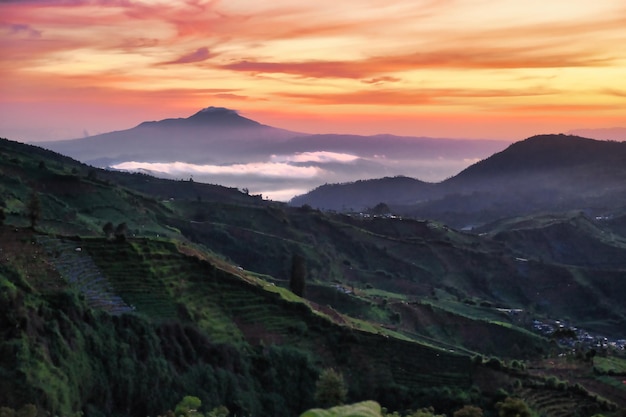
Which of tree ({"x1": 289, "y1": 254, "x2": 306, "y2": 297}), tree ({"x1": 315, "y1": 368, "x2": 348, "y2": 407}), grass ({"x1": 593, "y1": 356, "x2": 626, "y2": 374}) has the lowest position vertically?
grass ({"x1": 593, "y1": 356, "x2": 626, "y2": 374})

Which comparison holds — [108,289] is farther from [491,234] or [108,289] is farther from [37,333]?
[491,234]

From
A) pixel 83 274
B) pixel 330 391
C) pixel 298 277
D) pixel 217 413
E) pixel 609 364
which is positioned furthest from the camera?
pixel 298 277

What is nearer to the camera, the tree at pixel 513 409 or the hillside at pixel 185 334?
the tree at pixel 513 409

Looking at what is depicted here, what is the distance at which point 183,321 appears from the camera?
40.6m

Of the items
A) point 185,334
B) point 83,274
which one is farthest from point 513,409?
point 83,274

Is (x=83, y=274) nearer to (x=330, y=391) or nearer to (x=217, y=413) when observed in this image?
(x=330, y=391)

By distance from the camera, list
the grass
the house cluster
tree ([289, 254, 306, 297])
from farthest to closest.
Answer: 1. the house cluster
2. tree ([289, 254, 306, 297])
3. the grass

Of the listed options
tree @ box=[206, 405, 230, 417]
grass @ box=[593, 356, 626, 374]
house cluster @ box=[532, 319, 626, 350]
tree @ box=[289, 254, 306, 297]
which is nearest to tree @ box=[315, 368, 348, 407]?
tree @ box=[206, 405, 230, 417]

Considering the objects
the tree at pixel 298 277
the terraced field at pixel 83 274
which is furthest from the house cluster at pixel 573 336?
the terraced field at pixel 83 274

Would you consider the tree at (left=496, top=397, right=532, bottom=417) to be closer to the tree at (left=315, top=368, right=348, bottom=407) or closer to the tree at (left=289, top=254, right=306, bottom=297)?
the tree at (left=315, top=368, right=348, bottom=407)

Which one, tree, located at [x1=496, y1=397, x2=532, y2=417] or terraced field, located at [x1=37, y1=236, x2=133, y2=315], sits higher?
terraced field, located at [x1=37, y1=236, x2=133, y2=315]

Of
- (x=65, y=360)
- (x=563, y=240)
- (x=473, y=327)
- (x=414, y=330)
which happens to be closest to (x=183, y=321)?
(x=65, y=360)

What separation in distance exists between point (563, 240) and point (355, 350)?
118226mm

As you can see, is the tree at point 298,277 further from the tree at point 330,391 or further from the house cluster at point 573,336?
the house cluster at point 573,336
